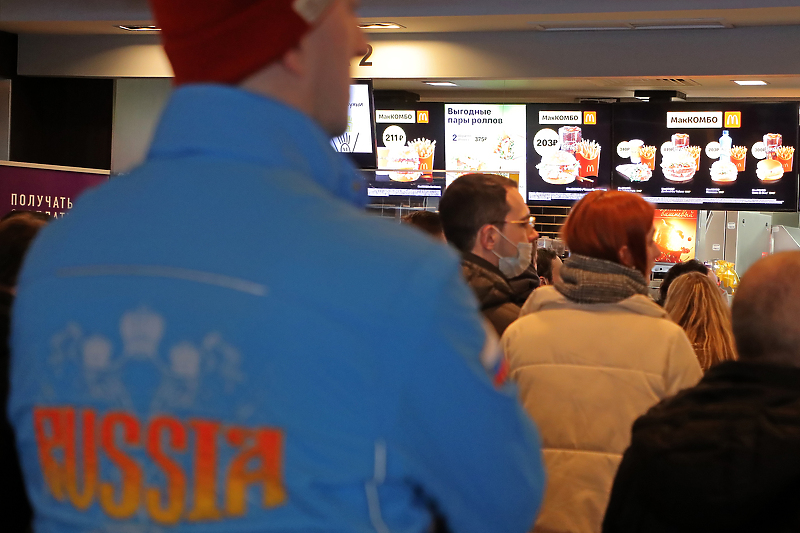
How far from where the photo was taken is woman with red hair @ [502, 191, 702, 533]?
7.77 feet

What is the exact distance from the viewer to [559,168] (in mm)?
8312

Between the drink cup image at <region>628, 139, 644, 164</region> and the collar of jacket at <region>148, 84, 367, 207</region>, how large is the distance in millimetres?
7489

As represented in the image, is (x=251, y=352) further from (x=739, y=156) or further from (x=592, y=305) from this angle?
(x=739, y=156)

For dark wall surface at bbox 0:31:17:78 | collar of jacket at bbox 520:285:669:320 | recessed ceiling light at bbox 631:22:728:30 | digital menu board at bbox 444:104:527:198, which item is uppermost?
recessed ceiling light at bbox 631:22:728:30

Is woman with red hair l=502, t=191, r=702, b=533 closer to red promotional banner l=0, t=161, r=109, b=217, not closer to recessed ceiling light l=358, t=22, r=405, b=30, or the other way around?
red promotional banner l=0, t=161, r=109, b=217

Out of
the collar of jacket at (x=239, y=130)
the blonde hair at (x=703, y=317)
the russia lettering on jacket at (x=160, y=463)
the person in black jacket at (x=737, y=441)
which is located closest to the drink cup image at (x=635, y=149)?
the blonde hair at (x=703, y=317)

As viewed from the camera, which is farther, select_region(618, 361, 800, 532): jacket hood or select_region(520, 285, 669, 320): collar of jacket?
select_region(520, 285, 669, 320): collar of jacket

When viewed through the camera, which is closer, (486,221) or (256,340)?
(256,340)

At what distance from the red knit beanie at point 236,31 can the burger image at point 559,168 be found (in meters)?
7.57

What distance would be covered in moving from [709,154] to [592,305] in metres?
5.83

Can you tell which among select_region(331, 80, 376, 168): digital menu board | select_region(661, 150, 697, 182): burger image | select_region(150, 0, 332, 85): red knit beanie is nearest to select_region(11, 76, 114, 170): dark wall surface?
select_region(331, 80, 376, 168): digital menu board

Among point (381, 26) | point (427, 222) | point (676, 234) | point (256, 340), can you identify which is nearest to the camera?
point (256, 340)

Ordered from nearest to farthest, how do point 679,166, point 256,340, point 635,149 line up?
point 256,340 < point 679,166 < point 635,149

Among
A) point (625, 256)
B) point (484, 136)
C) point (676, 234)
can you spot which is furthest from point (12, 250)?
point (676, 234)
